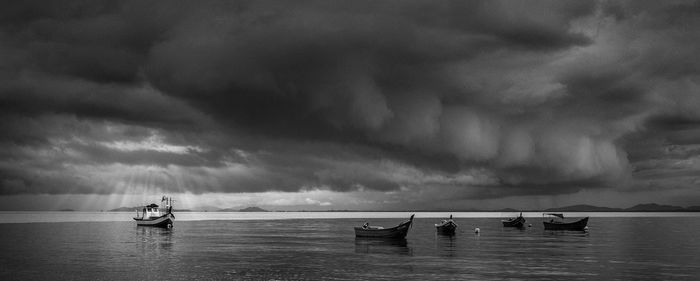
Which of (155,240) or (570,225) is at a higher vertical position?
(155,240)

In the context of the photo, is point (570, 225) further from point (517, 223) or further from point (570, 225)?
point (517, 223)

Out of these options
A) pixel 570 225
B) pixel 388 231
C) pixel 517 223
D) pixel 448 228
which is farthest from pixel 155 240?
pixel 517 223

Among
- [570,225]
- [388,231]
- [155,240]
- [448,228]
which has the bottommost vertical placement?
[570,225]

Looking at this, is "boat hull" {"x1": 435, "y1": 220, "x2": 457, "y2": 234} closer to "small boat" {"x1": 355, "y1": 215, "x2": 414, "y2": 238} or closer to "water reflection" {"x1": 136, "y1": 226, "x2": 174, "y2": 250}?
"small boat" {"x1": 355, "y1": 215, "x2": 414, "y2": 238}

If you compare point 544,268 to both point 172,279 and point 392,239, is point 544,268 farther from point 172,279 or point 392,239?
point 392,239

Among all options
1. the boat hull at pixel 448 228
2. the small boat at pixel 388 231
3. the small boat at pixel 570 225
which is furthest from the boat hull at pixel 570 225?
the small boat at pixel 388 231

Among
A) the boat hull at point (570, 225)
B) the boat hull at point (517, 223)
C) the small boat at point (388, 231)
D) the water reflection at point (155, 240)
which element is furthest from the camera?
the boat hull at point (517, 223)

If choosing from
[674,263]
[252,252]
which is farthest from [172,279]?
[674,263]

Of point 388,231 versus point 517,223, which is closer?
point 388,231

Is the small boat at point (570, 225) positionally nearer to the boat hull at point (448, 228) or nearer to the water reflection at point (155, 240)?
the boat hull at point (448, 228)

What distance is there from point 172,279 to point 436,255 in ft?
93.2

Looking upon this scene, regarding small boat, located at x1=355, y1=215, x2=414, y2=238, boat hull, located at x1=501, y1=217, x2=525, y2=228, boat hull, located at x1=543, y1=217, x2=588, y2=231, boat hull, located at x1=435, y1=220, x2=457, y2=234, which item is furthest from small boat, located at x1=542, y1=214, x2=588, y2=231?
small boat, located at x1=355, y1=215, x2=414, y2=238

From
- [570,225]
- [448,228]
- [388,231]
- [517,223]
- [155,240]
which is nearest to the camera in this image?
[155,240]

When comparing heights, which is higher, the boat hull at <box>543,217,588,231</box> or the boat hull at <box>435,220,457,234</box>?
the boat hull at <box>435,220,457,234</box>
